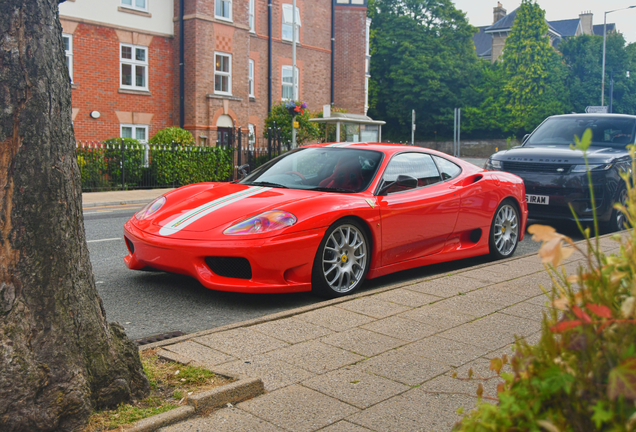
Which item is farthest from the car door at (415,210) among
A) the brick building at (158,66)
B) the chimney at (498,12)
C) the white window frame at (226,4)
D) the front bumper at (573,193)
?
the chimney at (498,12)

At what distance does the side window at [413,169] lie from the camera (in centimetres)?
646

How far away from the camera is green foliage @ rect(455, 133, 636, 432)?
1302mm

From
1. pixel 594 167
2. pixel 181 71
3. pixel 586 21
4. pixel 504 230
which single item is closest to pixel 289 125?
pixel 181 71

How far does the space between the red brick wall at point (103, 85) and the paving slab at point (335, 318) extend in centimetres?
2074

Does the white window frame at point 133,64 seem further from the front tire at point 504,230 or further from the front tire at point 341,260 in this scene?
the front tire at point 341,260

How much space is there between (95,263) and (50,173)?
15.4 feet

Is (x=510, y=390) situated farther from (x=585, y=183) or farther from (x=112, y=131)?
(x=112, y=131)

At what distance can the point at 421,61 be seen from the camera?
55312 millimetres

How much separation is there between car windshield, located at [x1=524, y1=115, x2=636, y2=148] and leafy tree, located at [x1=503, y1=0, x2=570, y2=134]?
145 feet

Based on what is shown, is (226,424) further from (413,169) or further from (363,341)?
(413,169)

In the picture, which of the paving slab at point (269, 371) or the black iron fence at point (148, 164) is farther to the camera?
the black iron fence at point (148, 164)

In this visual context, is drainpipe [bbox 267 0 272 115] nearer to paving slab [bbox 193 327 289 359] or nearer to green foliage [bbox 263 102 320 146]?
green foliage [bbox 263 102 320 146]

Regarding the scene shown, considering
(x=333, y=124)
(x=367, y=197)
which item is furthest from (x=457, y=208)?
(x=333, y=124)

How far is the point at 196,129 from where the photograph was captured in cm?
2628
